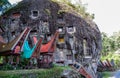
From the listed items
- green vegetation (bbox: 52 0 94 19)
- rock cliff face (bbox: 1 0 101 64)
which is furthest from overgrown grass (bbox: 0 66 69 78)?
green vegetation (bbox: 52 0 94 19)

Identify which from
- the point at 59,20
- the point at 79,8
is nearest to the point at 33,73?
the point at 59,20

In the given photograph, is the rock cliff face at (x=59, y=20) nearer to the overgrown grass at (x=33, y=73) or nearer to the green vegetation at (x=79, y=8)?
the green vegetation at (x=79, y=8)

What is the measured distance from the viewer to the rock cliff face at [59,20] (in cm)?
2773

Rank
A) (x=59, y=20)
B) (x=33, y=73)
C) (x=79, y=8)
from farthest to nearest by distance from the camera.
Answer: (x=79, y=8), (x=59, y=20), (x=33, y=73)

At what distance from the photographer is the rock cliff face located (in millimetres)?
27730

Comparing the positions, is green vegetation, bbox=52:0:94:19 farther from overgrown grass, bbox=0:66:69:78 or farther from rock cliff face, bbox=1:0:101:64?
overgrown grass, bbox=0:66:69:78

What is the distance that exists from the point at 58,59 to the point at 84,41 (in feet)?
13.4

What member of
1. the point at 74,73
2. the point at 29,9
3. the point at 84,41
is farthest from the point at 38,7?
the point at 74,73

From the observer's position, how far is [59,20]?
28438 millimetres

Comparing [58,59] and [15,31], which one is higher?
[15,31]

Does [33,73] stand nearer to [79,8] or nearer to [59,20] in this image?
[59,20]

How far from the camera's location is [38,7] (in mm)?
28609

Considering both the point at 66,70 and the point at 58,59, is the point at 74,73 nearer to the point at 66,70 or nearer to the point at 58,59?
the point at 66,70

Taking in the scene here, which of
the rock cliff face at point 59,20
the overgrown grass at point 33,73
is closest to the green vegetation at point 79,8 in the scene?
the rock cliff face at point 59,20
